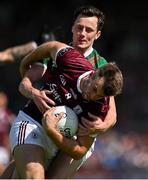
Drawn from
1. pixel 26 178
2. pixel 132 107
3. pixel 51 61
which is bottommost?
pixel 132 107

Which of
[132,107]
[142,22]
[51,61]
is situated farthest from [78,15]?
[142,22]

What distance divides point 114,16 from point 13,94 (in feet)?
10.8

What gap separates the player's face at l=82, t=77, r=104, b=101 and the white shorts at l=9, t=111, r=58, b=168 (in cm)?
51

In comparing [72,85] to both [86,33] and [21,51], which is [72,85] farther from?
[21,51]

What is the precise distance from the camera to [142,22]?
16094 millimetres

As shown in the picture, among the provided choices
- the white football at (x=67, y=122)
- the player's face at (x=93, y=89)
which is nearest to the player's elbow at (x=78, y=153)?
the white football at (x=67, y=122)

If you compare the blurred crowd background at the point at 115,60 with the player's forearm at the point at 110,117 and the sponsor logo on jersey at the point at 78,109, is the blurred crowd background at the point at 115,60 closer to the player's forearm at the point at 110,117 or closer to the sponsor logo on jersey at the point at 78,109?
the player's forearm at the point at 110,117

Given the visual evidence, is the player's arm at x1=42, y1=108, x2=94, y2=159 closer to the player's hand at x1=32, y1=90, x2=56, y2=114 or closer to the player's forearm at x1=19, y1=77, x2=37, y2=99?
the player's hand at x1=32, y1=90, x2=56, y2=114

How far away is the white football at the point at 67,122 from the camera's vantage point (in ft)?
18.5

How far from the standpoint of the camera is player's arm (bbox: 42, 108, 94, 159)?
5.55m

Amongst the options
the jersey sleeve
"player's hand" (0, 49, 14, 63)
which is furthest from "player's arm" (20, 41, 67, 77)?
"player's hand" (0, 49, 14, 63)

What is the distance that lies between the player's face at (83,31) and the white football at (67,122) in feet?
2.05

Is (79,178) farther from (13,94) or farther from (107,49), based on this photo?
(107,49)

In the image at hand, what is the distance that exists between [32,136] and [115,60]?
9276 millimetres
